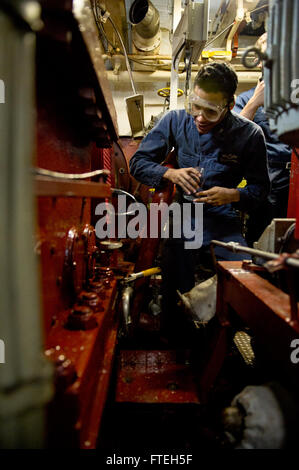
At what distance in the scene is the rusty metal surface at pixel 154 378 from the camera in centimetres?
172

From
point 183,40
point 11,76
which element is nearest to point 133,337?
point 11,76

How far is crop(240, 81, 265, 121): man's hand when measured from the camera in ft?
10.3

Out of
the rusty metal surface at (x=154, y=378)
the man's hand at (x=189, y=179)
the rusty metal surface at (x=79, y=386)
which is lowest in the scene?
the rusty metal surface at (x=154, y=378)

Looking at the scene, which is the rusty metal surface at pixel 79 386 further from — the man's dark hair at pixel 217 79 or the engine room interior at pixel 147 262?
the man's dark hair at pixel 217 79

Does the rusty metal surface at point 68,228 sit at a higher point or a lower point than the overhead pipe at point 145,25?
lower

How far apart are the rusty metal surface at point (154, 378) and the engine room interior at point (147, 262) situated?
12 mm

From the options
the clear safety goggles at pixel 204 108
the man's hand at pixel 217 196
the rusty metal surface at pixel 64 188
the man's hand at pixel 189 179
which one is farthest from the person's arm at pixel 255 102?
the rusty metal surface at pixel 64 188


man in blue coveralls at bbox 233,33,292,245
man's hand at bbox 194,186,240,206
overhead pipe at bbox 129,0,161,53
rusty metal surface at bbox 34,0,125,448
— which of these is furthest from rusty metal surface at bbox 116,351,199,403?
overhead pipe at bbox 129,0,161,53

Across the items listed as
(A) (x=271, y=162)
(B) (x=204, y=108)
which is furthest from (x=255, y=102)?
(B) (x=204, y=108)

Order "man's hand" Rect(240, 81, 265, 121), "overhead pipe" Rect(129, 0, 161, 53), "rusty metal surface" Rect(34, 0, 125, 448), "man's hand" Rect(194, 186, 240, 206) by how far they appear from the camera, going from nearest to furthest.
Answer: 1. "rusty metal surface" Rect(34, 0, 125, 448)
2. "man's hand" Rect(194, 186, 240, 206)
3. "man's hand" Rect(240, 81, 265, 121)
4. "overhead pipe" Rect(129, 0, 161, 53)

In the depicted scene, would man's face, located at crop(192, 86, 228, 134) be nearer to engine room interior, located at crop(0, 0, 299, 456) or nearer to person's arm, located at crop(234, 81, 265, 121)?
engine room interior, located at crop(0, 0, 299, 456)

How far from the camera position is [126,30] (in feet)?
15.7

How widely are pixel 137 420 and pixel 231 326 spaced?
0.89 metres

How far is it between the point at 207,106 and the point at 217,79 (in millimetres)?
289
